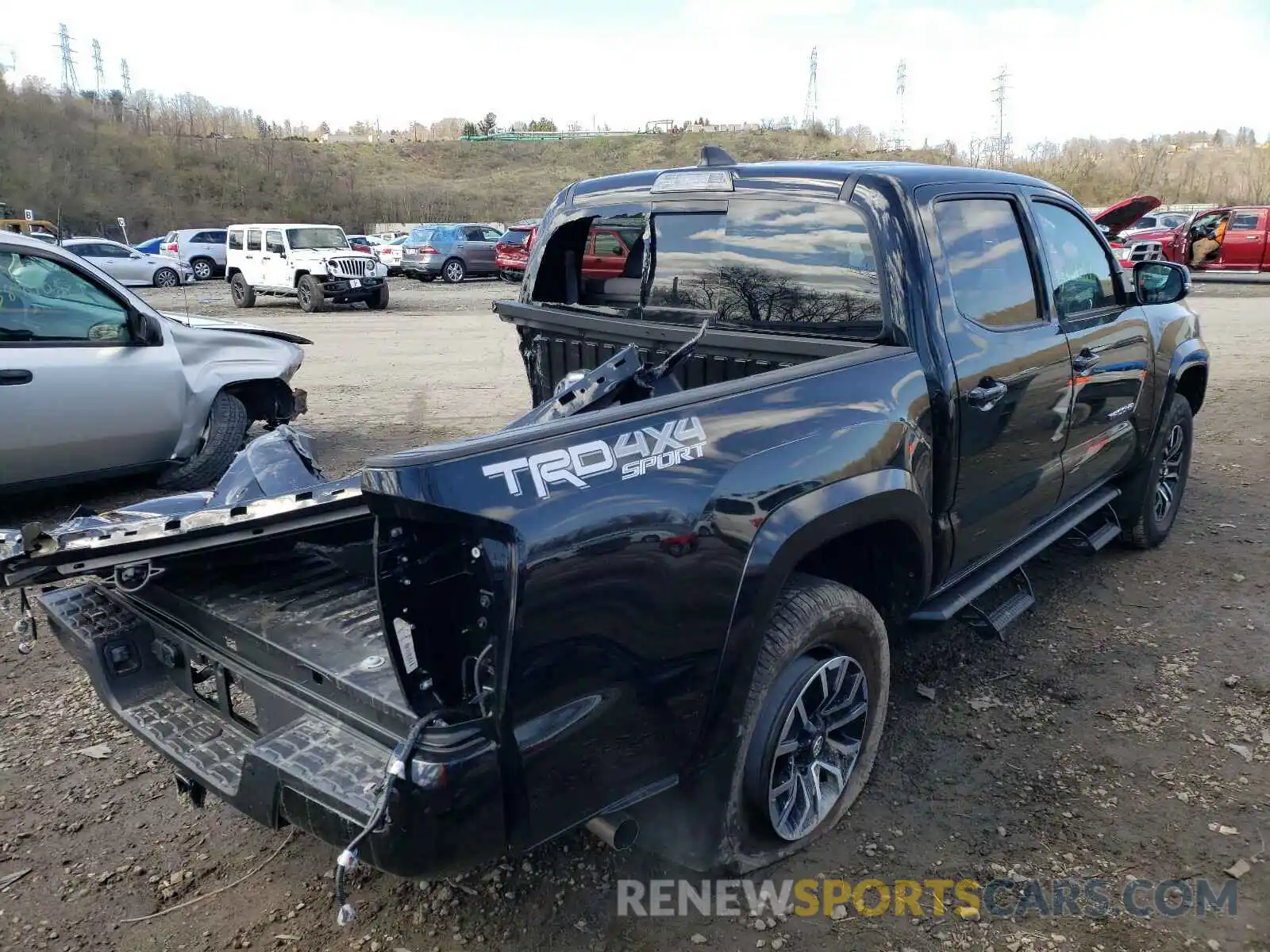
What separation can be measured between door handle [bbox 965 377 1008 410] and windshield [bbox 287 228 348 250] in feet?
63.8

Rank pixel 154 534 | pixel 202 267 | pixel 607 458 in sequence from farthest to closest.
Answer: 1. pixel 202 267
2. pixel 154 534
3. pixel 607 458

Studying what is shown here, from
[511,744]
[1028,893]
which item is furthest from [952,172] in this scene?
[511,744]

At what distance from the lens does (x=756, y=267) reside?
3.35m

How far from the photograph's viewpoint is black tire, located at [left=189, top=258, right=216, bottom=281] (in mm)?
29625

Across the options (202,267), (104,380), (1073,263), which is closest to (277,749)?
(1073,263)

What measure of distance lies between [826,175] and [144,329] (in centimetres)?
480

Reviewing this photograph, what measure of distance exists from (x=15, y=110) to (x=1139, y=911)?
6949cm

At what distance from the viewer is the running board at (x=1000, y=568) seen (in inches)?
128

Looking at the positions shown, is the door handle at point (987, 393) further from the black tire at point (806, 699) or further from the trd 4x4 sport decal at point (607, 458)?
the trd 4x4 sport decal at point (607, 458)

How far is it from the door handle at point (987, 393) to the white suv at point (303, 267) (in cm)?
1825

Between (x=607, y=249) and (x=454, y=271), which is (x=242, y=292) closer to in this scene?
(x=454, y=271)

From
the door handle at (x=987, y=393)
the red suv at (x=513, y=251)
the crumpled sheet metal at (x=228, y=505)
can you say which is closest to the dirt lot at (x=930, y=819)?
the crumpled sheet metal at (x=228, y=505)

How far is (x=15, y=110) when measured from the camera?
182 ft

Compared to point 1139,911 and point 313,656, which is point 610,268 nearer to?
point 313,656
